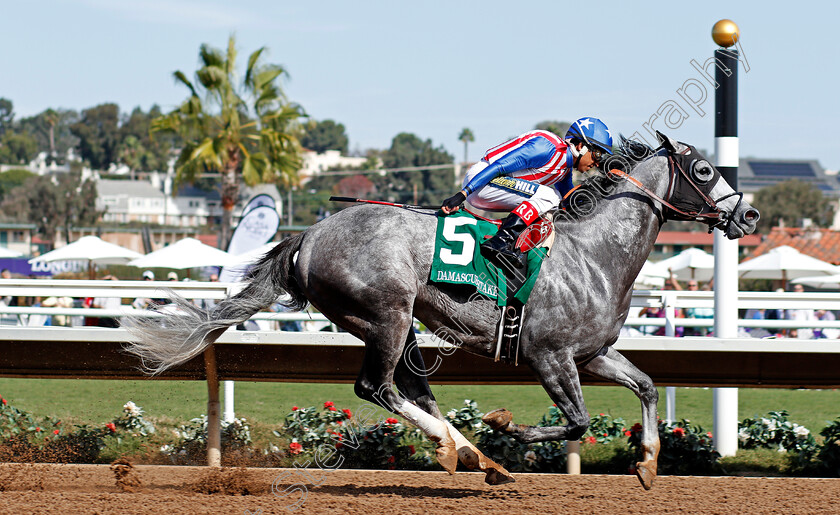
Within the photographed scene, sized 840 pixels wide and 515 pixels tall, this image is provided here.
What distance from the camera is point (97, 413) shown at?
6172mm

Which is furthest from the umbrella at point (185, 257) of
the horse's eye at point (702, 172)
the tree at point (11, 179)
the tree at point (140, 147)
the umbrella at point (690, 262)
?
the tree at point (140, 147)

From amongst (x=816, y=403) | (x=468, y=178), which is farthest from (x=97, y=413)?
(x=816, y=403)

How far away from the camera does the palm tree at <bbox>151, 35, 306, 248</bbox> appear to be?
2241cm

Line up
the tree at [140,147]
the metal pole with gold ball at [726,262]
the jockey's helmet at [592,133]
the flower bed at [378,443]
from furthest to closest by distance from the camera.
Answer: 1. the tree at [140,147]
2. the metal pole with gold ball at [726,262]
3. the flower bed at [378,443]
4. the jockey's helmet at [592,133]

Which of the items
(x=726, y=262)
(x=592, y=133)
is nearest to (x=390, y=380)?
(x=592, y=133)

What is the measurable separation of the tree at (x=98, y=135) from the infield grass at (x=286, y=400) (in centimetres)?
12529

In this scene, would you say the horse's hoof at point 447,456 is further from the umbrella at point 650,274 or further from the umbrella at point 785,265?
the umbrella at point 785,265

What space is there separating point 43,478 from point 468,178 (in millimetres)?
2880

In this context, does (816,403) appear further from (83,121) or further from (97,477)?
(83,121)

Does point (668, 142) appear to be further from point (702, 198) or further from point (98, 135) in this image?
point (98, 135)

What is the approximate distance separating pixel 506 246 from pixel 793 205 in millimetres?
58981

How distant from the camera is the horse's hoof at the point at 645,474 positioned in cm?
403

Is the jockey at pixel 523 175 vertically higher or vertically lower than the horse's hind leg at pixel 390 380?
higher

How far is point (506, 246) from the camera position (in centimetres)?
408
